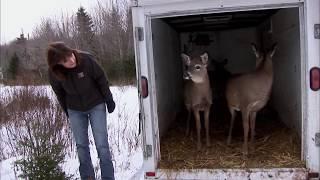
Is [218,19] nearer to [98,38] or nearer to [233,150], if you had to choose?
[233,150]

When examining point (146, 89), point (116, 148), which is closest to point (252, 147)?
point (146, 89)

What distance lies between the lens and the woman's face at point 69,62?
458 centimetres

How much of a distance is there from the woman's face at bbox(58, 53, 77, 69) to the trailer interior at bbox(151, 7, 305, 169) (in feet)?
4.08

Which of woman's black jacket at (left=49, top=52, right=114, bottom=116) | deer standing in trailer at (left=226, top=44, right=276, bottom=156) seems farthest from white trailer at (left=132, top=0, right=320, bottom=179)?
woman's black jacket at (left=49, top=52, right=114, bottom=116)

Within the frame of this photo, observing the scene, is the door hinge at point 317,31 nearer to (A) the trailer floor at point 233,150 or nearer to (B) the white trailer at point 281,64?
(B) the white trailer at point 281,64

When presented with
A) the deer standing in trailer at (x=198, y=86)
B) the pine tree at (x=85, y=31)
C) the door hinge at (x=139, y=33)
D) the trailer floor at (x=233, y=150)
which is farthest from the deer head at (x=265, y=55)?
the pine tree at (x=85, y=31)

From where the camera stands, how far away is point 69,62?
4.67 metres

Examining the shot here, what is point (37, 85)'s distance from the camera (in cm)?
948

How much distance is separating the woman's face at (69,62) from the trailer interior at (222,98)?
1.24 meters

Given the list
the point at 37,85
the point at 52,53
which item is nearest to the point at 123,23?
the point at 37,85

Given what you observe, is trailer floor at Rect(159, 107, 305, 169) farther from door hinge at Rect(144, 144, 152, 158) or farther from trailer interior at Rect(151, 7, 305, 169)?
door hinge at Rect(144, 144, 152, 158)

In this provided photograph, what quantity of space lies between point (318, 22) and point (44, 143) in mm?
3718

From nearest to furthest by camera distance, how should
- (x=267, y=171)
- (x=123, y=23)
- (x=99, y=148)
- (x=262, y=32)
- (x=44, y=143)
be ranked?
(x=267, y=171), (x=99, y=148), (x=44, y=143), (x=262, y=32), (x=123, y=23)

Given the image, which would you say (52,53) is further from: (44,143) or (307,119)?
(307,119)
